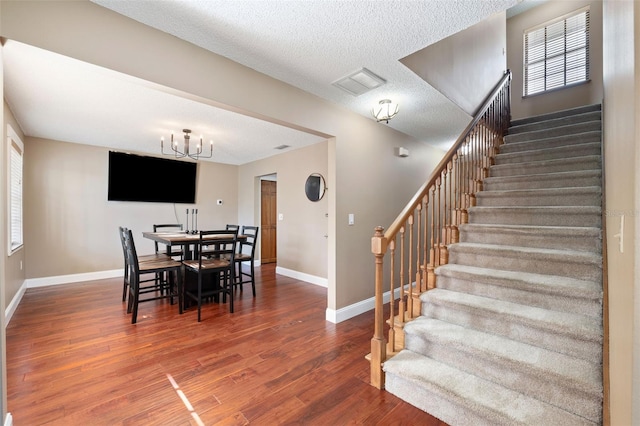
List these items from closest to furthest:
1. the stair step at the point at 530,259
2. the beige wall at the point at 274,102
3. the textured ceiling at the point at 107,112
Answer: the beige wall at the point at 274,102 → the stair step at the point at 530,259 → the textured ceiling at the point at 107,112

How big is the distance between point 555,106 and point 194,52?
5.82 metres

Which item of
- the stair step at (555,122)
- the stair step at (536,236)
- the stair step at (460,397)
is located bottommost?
the stair step at (460,397)

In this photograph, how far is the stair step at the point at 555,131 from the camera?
3.30 meters

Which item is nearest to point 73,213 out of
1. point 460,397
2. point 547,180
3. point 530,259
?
point 460,397

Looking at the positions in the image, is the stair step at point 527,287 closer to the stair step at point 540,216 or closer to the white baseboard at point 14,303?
the stair step at point 540,216

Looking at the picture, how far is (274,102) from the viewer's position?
2441 millimetres

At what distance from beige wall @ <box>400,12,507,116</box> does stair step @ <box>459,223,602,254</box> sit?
1.45 meters

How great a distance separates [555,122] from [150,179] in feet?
21.9

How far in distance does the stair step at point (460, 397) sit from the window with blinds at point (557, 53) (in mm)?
5497

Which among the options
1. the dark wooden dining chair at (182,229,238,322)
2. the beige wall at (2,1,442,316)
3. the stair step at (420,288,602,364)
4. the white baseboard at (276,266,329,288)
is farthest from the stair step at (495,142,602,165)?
the dark wooden dining chair at (182,229,238,322)

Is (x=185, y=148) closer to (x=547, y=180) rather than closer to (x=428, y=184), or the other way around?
(x=428, y=184)

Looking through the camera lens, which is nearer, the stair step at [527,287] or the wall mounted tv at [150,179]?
the stair step at [527,287]

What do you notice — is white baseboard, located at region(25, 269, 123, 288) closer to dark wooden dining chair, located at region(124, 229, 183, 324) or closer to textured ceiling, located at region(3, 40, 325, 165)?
dark wooden dining chair, located at region(124, 229, 183, 324)

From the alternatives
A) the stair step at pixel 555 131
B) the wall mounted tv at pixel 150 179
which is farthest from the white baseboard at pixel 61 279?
the stair step at pixel 555 131
